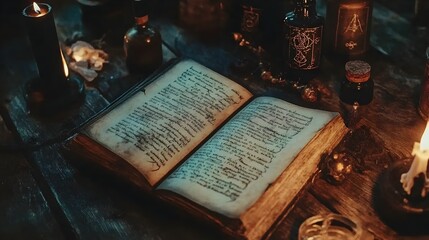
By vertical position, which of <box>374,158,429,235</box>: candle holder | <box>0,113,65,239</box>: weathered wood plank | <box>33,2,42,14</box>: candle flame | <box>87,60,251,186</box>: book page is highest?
<box>33,2,42,14</box>: candle flame

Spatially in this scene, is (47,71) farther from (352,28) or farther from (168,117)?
(352,28)

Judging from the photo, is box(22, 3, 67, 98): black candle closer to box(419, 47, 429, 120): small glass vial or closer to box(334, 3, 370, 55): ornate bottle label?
box(334, 3, 370, 55): ornate bottle label

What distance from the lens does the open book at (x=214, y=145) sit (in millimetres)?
881

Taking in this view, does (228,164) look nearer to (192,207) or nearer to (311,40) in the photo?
(192,207)

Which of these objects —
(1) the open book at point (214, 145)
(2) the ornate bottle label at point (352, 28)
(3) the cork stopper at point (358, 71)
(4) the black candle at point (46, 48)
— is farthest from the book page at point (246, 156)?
(4) the black candle at point (46, 48)

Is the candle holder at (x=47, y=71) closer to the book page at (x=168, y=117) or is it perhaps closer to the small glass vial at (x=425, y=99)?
the book page at (x=168, y=117)

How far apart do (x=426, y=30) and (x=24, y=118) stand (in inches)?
35.3

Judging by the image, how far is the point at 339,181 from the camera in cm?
98

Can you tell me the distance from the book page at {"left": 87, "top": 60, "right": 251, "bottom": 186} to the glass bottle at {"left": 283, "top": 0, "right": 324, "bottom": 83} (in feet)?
0.49

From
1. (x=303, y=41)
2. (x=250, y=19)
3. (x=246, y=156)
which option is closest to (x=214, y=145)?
(x=246, y=156)

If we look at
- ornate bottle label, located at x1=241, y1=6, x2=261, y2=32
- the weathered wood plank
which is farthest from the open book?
ornate bottle label, located at x1=241, y1=6, x2=261, y2=32

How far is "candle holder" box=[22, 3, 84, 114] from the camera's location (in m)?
1.10

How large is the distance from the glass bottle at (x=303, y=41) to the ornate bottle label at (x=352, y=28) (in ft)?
0.20

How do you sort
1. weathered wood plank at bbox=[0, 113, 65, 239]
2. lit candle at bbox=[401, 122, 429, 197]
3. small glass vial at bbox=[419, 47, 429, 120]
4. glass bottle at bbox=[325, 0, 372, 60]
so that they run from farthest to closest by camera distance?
glass bottle at bbox=[325, 0, 372, 60] < small glass vial at bbox=[419, 47, 429, 120] < weathered wood plank at bbox=[0, 113, 65, 239] < lit candle at bbox=[401, 122, 429, 197]
